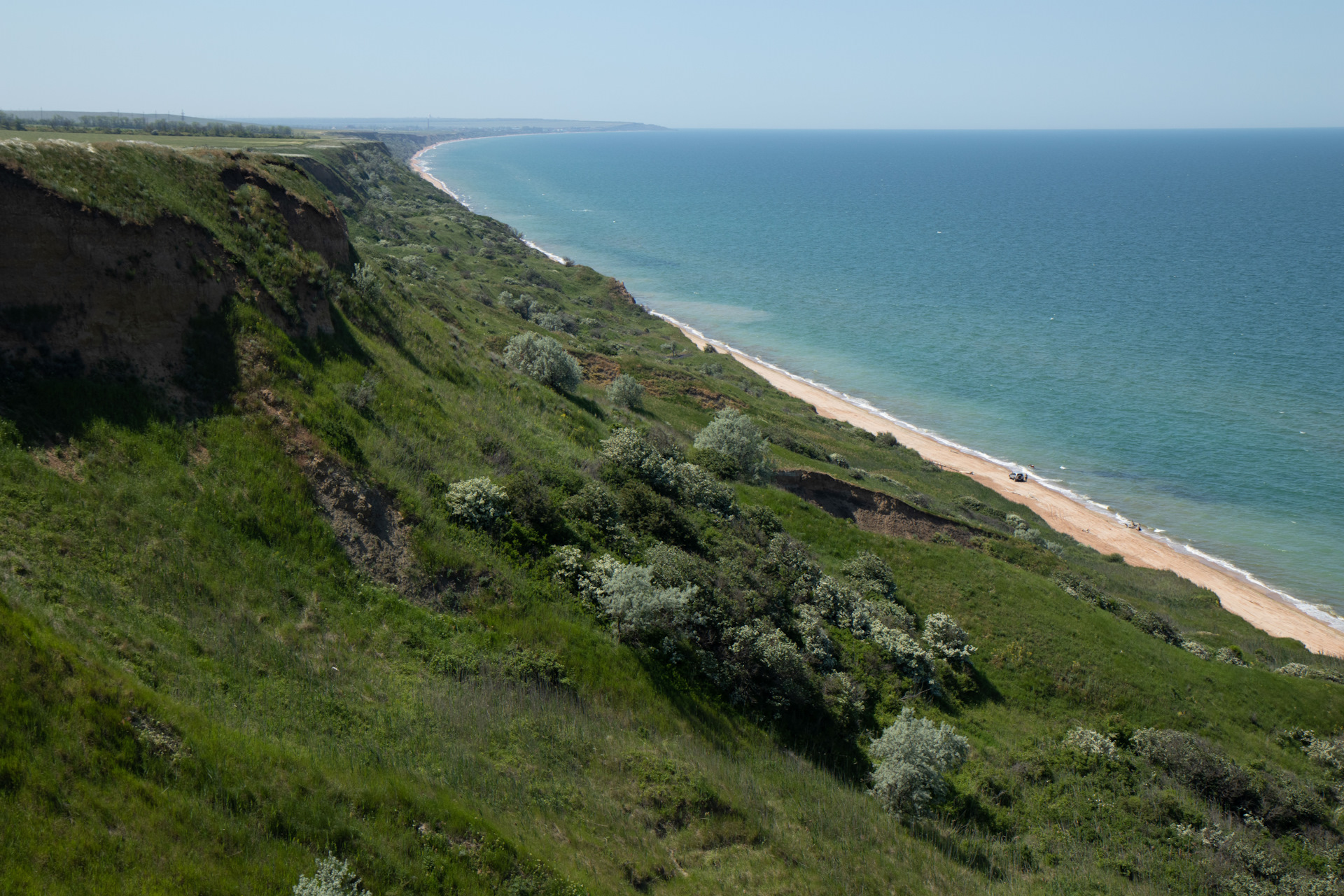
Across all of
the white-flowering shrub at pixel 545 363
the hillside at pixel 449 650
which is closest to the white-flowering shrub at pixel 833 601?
the hillside at pixel 449 650

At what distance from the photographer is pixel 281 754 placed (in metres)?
9.98

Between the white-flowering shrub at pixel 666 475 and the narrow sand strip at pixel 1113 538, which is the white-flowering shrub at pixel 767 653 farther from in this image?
the narrow sand strip at pixel 1113 538

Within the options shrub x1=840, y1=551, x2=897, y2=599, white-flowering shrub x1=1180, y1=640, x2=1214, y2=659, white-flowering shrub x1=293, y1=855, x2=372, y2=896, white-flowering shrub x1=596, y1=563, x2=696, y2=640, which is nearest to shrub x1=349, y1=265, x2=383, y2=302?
white-flowering shrub x1=596, y1=563, x2=696, y2=640

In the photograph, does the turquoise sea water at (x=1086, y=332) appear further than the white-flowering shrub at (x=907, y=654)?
Yes

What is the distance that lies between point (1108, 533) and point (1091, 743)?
34.6 m

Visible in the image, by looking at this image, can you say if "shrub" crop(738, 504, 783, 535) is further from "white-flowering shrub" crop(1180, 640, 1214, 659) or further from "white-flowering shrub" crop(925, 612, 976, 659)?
"white-flowering shrub" crop(1180, 640, 1214, 659)

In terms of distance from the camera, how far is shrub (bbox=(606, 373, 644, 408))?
38.6 m

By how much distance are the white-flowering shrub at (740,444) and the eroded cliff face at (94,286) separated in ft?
65.7

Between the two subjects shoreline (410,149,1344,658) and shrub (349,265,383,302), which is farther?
shoreline (410,149,1344,658)

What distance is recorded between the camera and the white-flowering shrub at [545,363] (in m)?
34.3

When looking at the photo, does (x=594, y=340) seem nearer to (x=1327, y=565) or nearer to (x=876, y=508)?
(x=876, y=508)

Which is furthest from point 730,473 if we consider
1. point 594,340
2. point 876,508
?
point 594,340

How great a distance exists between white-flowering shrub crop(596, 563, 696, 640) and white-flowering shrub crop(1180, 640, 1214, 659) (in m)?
23.5

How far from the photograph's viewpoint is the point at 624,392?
3872 cm
